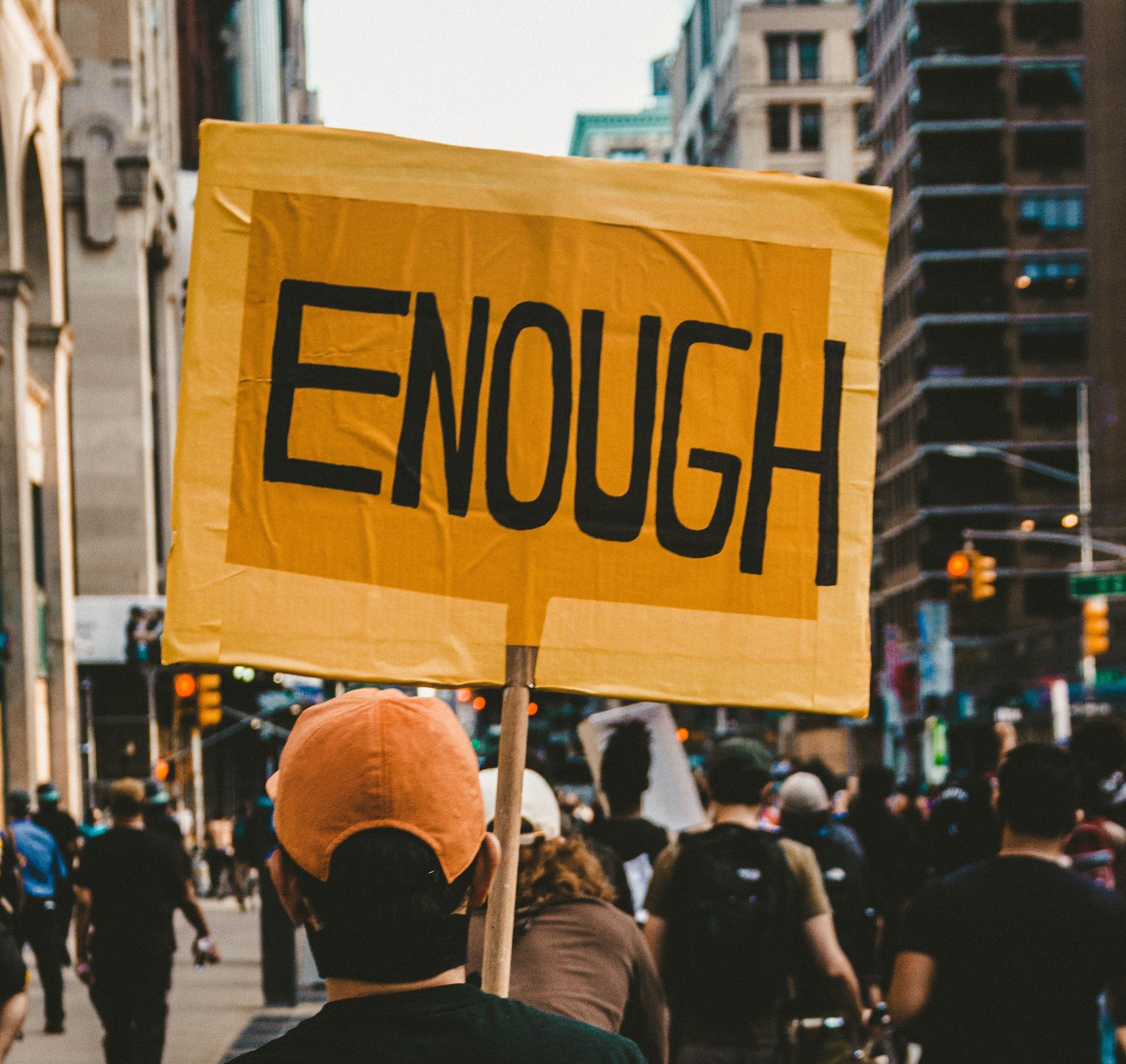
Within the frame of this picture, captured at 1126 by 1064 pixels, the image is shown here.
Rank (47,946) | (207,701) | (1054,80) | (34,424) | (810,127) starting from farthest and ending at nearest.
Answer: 1. (810,127)
2. (1054,80)
3. (34,424)
4. (207,701)
5. (47,946)

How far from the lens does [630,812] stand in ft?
27.9

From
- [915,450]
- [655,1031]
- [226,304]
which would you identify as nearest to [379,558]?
[226,304]

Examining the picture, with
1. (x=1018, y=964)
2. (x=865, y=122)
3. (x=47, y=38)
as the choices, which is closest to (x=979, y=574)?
(x=47, y=38)

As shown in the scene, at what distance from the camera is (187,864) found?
11086 millimetres

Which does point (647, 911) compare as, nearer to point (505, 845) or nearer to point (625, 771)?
point (625, 771)

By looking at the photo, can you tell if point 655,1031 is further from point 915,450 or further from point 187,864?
point 915,450

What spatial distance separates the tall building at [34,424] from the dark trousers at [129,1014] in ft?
59.6

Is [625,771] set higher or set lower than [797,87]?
lower

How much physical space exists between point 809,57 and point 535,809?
402ft

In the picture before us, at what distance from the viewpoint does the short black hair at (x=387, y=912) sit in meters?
2.48

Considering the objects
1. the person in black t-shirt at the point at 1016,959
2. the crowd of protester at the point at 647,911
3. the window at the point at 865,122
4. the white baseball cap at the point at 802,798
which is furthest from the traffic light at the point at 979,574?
the window at the point at 865,122

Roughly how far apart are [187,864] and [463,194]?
7.79 metres

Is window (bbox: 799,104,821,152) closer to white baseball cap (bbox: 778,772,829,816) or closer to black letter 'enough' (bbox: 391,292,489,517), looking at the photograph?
white baseball cap (bbox: 778,772,829,816)

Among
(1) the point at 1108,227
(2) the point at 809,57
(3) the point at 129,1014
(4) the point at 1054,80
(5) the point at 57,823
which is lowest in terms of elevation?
(5) the point at 57,823
